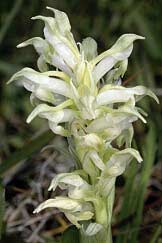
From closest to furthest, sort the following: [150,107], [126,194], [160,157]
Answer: [126,194] < [160,157] < [150,107]

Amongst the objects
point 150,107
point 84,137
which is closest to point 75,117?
point 84,137

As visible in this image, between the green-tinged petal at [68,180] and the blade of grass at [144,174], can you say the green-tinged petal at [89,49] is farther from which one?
the blade of grass at [144,174]

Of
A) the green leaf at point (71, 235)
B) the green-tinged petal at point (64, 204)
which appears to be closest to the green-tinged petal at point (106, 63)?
A: the green-tinged petal at point (64, 204)

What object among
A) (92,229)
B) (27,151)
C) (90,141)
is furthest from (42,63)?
(27,151)

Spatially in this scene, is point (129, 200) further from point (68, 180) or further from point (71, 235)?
point (68, 180)

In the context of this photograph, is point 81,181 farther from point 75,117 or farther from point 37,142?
point 37,142

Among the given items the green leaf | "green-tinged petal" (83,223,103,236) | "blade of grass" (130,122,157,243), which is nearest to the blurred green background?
"blade of grass" (130,122,157,243)
